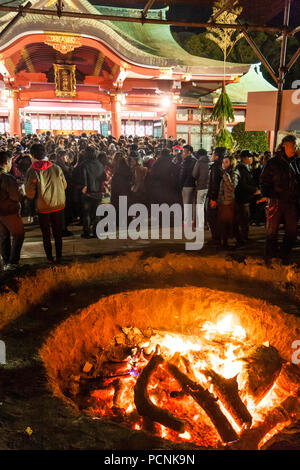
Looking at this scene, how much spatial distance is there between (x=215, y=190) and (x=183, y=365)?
122 inches

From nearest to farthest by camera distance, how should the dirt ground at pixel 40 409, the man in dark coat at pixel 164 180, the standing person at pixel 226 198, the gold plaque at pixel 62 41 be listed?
1. the dirt ground at pixel 40 409
2. the standing person at pixel 226 198
3. the man in dark coat at pixel 164 180
4. the gold plaque at pixel 62 41

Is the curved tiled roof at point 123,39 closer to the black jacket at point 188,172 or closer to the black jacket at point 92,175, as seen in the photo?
the black jacket at point 92,175

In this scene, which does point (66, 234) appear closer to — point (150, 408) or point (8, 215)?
point (8, 215)

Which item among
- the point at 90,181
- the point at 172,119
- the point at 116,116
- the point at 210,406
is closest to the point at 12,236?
the point at 90,181

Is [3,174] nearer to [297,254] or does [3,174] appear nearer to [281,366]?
[281,366]

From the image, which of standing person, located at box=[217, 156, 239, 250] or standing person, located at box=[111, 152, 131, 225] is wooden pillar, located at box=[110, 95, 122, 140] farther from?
standing person, located at box=[217, 156, 239, 250]

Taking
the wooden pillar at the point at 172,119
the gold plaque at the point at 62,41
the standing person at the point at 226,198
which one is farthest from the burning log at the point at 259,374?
the wooden pillar at the point at 172,119

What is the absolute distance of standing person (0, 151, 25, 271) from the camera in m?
4.82

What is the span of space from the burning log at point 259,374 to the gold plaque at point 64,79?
1486cm

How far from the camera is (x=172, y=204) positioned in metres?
8.80

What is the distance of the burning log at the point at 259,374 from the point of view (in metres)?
3.47

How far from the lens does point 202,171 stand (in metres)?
6.95

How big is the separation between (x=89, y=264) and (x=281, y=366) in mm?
2879

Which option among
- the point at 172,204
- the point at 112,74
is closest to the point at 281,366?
the point at 172,204
